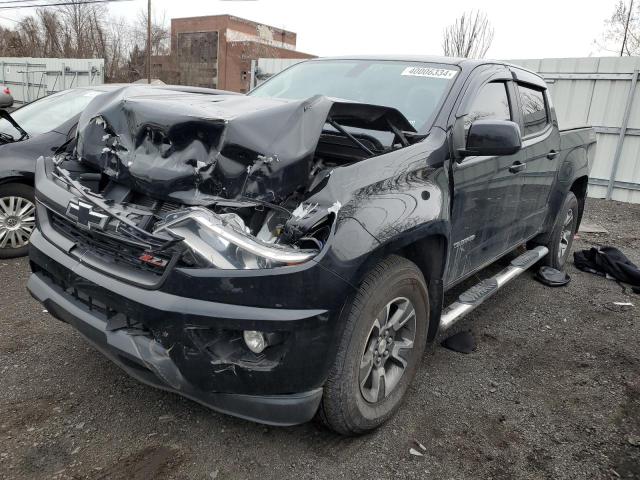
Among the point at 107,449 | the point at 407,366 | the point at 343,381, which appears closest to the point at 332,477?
the point at 343,381

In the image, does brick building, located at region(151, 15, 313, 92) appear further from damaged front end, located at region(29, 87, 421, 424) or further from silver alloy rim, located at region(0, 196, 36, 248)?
damaged front end, located at region(29, 87, 421, 424)

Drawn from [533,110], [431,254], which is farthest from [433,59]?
[431,254]

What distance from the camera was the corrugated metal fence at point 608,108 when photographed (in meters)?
10.3

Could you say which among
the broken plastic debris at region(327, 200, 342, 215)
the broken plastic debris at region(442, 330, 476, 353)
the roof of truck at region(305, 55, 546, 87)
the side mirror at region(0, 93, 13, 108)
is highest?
the roof of truck at region(305, 55, 546, 87)

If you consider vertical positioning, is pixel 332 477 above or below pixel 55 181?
below

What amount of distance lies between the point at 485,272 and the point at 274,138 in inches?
142

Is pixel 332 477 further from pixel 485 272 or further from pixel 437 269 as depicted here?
pixel 485 272

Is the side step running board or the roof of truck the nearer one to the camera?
the side step running board

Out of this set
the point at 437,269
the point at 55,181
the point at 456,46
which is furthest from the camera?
the point at 456,46

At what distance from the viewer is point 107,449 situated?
7.61ft

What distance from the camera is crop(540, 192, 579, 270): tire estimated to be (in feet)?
16.6

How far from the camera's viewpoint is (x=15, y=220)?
15.3ft

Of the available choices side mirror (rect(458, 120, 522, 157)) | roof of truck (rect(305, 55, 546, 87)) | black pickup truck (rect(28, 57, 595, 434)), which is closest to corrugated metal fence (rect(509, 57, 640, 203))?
roof of truck (rect(305, 55, 546, 87))

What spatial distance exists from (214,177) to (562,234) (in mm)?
4341
